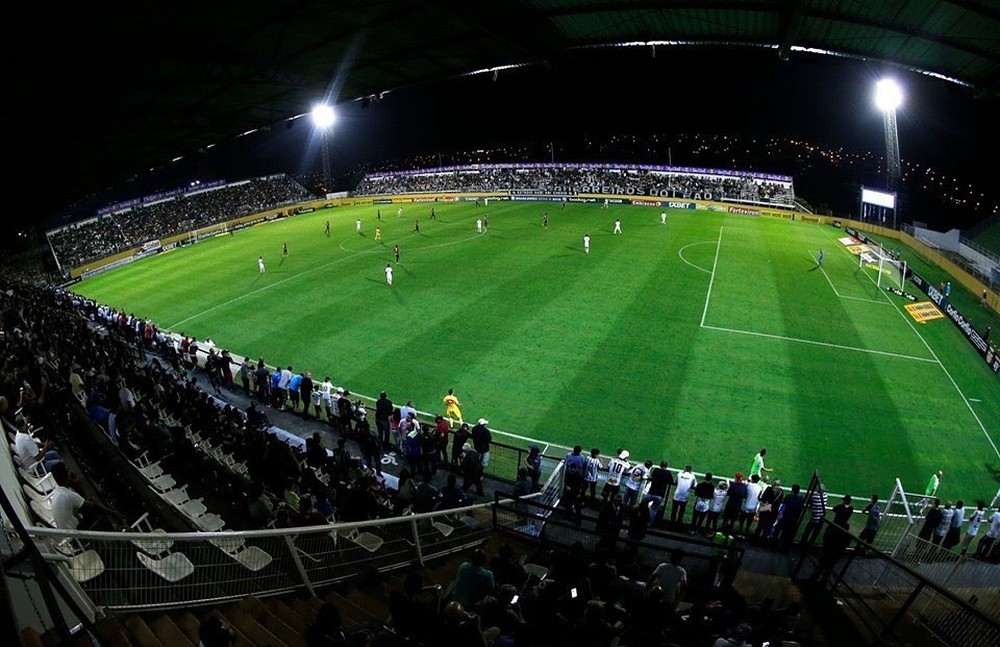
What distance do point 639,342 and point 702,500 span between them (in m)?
11.1

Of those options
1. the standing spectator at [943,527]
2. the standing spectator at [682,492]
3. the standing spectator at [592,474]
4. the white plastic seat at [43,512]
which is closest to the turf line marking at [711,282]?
the standing spectator at [943,527]

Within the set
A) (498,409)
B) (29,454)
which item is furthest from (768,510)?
(29,454)

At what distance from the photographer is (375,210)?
60.9 m

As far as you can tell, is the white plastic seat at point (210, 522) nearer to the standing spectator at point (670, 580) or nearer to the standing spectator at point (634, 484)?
the standing spectator at point (670, 580)

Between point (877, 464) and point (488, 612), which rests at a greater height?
point (488, 612)

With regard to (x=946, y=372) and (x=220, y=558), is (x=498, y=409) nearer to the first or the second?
(x=220, y=558)

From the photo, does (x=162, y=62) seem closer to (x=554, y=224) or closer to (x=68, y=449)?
(x=68, y=449)

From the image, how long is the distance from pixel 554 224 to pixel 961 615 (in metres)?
41.1

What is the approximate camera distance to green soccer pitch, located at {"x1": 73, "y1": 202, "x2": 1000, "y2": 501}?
16.2 m

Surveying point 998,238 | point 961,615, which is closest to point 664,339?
point 961,615

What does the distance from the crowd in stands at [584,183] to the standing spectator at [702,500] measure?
52.0 metres

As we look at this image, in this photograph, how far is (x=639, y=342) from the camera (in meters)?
22.4

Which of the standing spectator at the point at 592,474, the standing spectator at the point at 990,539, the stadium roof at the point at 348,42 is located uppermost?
the stadium roof at the point at 348,42

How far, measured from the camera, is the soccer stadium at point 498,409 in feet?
19.9
